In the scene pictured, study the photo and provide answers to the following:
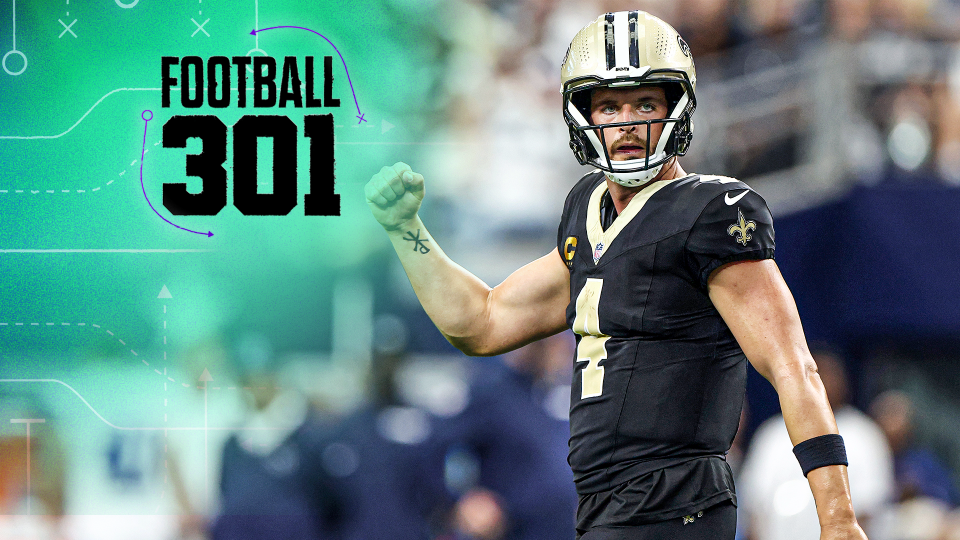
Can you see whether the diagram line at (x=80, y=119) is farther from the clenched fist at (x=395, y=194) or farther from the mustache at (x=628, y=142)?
the mustache at (x=628, y=142)

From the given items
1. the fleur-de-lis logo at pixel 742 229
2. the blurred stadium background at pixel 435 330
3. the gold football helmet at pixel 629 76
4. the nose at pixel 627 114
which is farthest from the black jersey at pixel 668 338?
the blurred stadium background at pixel 435 330

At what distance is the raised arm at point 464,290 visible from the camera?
3.43 m

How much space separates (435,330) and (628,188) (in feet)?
13.1

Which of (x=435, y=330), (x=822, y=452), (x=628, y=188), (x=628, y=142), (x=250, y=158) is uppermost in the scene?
(x=250, y=158)

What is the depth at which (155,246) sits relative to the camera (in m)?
6.80

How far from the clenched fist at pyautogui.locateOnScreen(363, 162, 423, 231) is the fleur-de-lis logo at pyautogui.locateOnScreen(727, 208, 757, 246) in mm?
1012

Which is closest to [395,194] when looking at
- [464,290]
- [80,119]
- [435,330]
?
[464,290]

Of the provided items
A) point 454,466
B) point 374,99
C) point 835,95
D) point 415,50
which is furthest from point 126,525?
point 835,95

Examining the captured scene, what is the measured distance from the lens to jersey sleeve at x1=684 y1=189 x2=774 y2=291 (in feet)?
9.20

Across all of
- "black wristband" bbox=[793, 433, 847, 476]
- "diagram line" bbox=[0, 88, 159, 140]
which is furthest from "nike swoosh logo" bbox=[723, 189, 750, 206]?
"diagram line" bbox=[0, 88, 159, 140]

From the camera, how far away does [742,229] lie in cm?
281

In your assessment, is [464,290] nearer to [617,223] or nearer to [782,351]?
[617,223]

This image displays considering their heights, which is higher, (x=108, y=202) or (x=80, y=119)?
(x=80, y=119)

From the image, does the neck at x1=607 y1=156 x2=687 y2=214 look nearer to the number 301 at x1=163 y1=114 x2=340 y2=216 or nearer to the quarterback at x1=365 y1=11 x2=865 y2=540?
the quarterback at x1=365 y1=11 x2=865 y2=540
